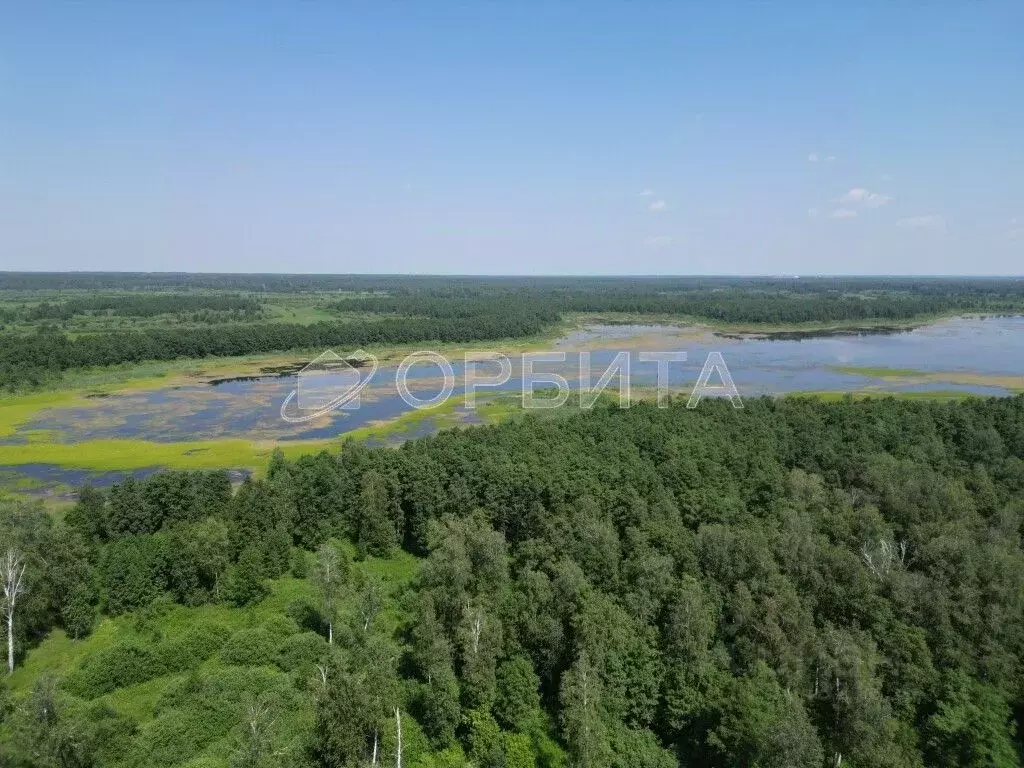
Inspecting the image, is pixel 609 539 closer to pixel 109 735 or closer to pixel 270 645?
pixel 270 645

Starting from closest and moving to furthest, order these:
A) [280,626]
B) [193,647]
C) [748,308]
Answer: [193,647] → [280,626] → [748,308]

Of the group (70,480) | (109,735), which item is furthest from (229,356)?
(109,735)

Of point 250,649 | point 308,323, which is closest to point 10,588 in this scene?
point 250,649

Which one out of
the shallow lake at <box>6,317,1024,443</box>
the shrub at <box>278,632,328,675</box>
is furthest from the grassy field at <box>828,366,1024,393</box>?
the shrub at <box>278,632,328,675</box>

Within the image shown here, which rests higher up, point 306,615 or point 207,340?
point 207,340

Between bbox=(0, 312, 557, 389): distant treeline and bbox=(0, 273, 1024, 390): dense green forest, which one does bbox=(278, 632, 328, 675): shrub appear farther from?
bbox=(0, 312, 557, 389): distant treeline

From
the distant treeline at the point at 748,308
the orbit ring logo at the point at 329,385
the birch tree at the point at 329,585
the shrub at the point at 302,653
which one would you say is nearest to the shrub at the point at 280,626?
the shrub at the point at 302,653

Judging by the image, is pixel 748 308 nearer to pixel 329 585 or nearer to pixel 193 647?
pixel 329 585
